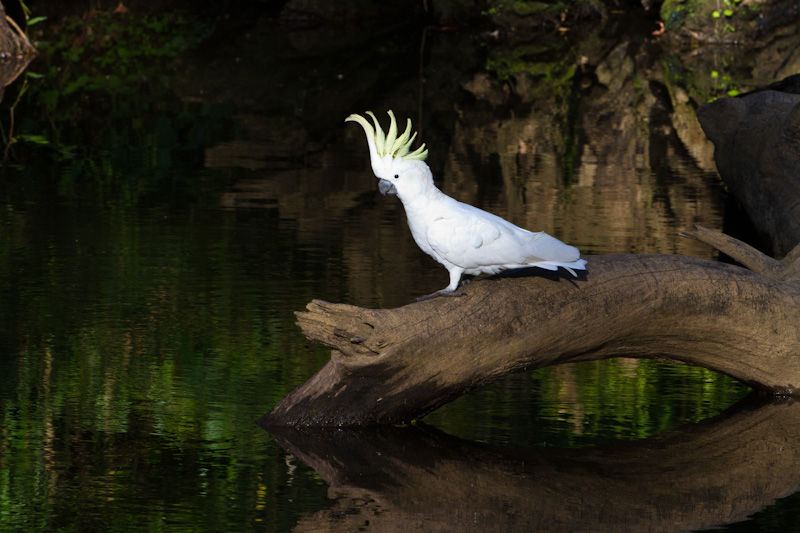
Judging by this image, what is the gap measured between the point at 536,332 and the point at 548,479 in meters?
0.63

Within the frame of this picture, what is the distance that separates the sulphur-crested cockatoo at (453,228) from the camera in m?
4.62

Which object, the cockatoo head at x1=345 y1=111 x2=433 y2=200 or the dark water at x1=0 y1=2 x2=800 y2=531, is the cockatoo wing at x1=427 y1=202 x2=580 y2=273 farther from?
the dark water at x1=0 y1=2 x2=800 y2=531

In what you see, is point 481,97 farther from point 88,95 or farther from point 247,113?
point 88,95

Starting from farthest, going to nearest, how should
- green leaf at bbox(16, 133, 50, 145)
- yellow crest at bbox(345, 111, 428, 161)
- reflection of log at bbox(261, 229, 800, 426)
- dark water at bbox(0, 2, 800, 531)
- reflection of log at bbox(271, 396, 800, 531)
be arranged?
green leaf at bbox(16, 133, 50, 145), reflection of log at bbox(261, 229, 800, 426), yellow crest at bbox(345, 111, 428, 161), dark water at bbox(0, 2, 800, 531), reflection of log at bbox(271, 396, 800, 531)

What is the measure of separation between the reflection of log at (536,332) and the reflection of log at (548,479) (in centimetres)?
18

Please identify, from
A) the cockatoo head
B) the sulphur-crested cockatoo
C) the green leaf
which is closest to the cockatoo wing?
the sulphur-crested cockatoo

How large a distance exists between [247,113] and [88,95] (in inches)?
93.5

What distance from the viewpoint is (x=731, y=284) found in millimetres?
5219

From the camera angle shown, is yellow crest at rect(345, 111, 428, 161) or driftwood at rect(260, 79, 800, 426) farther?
driftwood at rect(260, 79, 800, 426)

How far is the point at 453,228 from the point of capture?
4637 millimetres

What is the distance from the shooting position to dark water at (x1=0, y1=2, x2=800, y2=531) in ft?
14.3

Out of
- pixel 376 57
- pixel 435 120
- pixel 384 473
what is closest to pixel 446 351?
pixel 384 473

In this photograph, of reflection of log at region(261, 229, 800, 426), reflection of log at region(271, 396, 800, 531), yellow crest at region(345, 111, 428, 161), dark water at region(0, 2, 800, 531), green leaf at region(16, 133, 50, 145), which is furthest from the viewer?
green leaf at region(16, 133, 50, 145)

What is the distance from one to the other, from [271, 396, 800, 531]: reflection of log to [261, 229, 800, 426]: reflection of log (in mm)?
182
